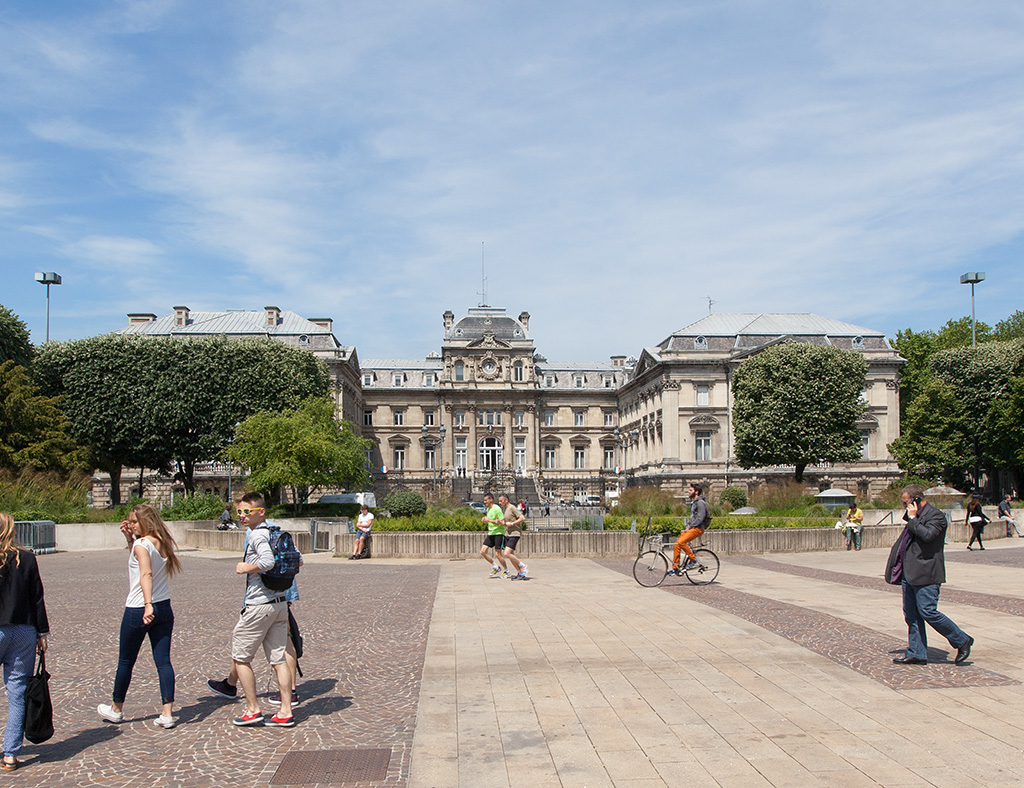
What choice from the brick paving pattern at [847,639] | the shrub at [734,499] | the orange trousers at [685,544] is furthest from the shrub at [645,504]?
the brick paving pattern at [847,639]

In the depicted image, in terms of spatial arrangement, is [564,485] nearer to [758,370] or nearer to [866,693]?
[758,370]

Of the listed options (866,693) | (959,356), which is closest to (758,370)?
(959,356)

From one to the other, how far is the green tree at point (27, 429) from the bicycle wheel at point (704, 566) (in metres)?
31.5

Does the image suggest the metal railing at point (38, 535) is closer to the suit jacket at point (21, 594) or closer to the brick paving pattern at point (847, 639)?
the brick paving pattern at point (847, 639)

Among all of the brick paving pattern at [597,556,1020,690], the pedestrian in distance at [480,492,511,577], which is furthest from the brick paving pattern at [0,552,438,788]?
the brick paving pattern at [597,556,1020,690]

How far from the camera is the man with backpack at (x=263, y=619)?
7562 mm

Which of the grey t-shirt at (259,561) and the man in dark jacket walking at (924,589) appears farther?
the man in dark jacket walking at (924,589)

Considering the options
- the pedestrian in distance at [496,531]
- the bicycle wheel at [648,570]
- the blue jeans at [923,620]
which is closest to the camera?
the blue jeans at [923,620]

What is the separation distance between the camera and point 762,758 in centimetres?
643

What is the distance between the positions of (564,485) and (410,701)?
8050cm

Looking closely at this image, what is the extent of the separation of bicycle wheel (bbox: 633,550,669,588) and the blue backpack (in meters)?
10.7

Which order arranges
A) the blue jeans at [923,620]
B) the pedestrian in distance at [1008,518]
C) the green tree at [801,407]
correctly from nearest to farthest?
the blue jeans at [923,620] < the pedestrian in distance at [1008,518] < the green tree at [801,407]

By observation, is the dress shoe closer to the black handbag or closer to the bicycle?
the bicycle

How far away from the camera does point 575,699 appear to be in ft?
27.2
